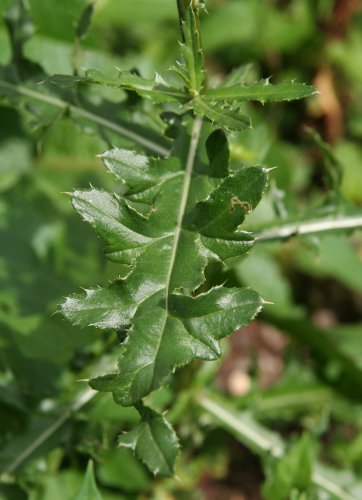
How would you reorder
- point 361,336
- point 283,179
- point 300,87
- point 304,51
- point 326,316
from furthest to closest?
point 304,51
point 326,316
point 283,179
point 361,336
point 300,87

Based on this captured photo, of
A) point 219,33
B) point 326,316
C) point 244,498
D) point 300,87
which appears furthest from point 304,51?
point 300,87

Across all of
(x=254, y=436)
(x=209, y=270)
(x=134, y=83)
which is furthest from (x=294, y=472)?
(x=134, y=83)

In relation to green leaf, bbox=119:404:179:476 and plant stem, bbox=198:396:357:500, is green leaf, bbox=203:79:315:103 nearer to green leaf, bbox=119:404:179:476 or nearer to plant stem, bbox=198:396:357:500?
green leaf, bbox=119:404:179:476

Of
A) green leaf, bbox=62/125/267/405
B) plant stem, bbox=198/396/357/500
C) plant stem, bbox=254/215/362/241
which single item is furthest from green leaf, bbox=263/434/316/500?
green leaf, bbox=62/125/267/405

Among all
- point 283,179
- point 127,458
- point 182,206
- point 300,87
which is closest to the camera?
point 300,87

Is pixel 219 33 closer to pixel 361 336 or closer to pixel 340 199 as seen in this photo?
pixel 361 336

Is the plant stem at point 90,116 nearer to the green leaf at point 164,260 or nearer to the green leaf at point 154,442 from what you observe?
the green leaf at point 164,260
